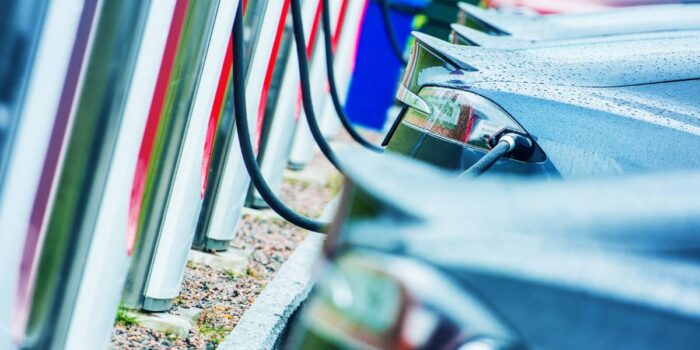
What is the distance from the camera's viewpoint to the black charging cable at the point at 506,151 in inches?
140

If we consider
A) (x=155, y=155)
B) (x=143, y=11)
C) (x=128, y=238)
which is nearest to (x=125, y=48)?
(x=143, y=11)

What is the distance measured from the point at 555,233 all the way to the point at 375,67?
26.5 feet

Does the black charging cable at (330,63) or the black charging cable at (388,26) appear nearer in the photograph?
the black charging cable at (330,63)

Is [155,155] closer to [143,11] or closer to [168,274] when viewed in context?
[168,274]

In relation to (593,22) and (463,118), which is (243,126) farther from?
(593,22)

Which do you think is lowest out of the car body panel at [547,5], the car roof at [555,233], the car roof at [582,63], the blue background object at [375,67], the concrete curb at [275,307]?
the concrete curb at [275,307]

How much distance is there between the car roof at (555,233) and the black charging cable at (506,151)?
57.9 inches

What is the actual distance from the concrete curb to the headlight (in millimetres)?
596

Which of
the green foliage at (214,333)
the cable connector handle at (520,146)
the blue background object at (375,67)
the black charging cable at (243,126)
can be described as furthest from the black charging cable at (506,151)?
the blue background object at (375,67)

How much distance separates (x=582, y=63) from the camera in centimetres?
400

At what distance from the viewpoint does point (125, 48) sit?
2881 millimetres

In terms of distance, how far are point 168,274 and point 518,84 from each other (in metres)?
1.41

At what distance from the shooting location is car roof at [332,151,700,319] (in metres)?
1.90

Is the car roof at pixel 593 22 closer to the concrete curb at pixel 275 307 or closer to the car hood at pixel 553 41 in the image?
the car hood at pixel 553 41
